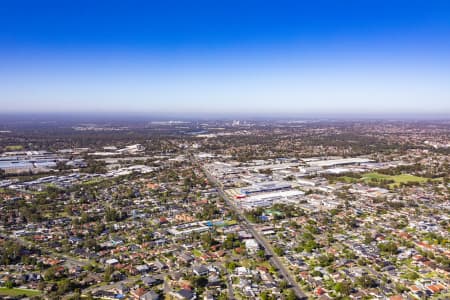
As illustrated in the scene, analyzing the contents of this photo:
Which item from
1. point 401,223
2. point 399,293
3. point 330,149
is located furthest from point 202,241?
point 330,149

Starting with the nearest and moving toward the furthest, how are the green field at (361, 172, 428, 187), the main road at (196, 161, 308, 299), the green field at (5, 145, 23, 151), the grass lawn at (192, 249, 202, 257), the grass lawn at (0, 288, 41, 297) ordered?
the grass lawn at (0, 288, 41, 297) → the main road at (196, 161, 308, 299) → the grass lawn at (192, 249, 202, 257) → the green field at (361, 172, 428, 187) → the green field at (5, 145, 23, 151)

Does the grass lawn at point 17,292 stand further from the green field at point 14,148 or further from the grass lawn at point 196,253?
the green field at point 14,148

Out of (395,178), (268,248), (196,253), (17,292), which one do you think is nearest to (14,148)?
(17,292)

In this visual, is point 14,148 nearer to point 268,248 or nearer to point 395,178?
point 268,248

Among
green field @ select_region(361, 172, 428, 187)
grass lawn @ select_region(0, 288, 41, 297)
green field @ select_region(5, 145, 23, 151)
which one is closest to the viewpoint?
grass lawn @ select_region(0, 288, 41, 297)

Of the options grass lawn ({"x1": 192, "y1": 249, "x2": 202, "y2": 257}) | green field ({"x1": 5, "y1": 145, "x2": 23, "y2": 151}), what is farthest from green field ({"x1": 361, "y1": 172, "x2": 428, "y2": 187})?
green field ({"x1": 5, "y1": 145, "x2": 23, "y2": 151})

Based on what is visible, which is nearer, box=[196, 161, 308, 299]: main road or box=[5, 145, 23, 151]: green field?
box=[196, 161, 308, 299]: main road

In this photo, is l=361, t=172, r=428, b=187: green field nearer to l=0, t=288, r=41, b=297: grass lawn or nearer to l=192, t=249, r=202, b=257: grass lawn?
l=192, t=249, r=202, b=257: grass lawn

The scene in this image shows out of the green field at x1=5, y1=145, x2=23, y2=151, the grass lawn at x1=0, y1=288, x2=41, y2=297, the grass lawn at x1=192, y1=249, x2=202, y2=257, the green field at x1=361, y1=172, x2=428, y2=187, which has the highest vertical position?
the green field at x1=5, y1=145, x2=23, y2=151

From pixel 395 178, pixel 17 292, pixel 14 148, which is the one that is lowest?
pixel 17 292

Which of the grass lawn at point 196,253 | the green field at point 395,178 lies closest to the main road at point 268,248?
the grass lawn at point 196,253

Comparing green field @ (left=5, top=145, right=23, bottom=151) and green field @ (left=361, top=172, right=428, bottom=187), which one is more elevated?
green field @ (left=5, top=145, right=23, bottom=151)
